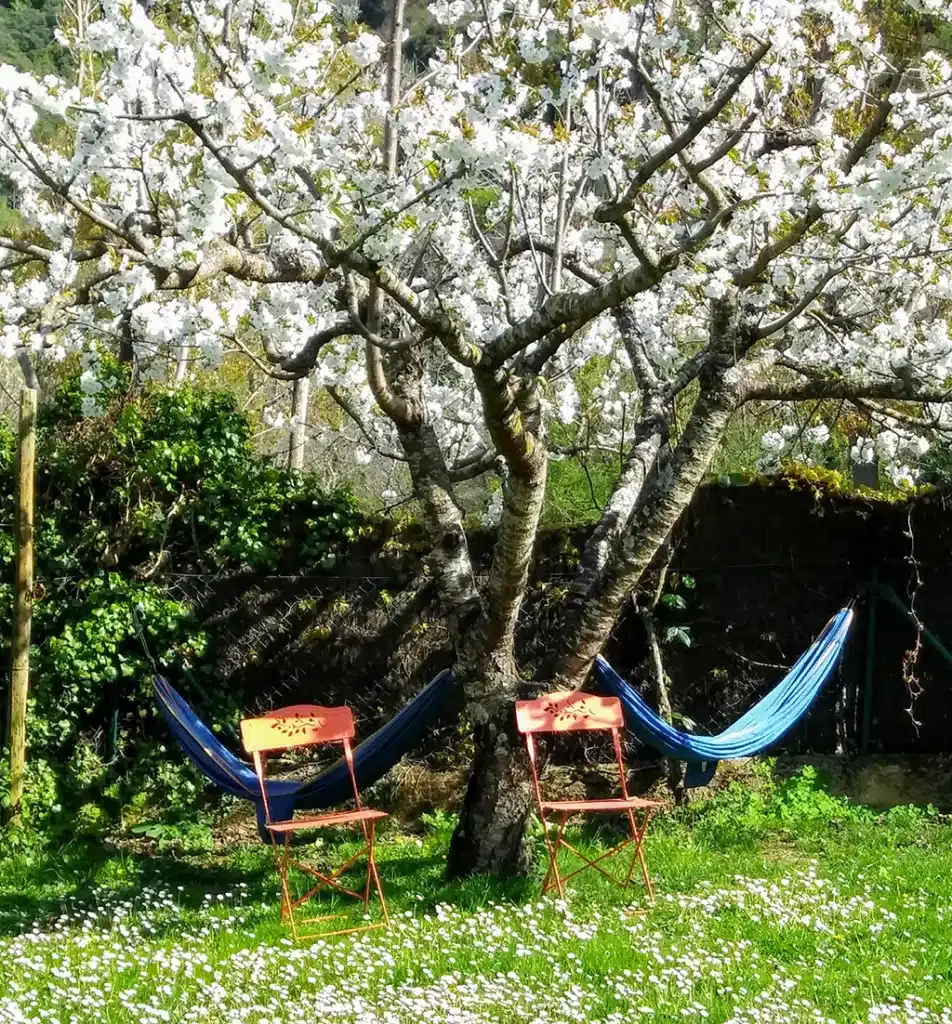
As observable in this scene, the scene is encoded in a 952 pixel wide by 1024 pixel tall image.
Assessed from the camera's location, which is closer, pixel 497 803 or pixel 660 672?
pixel 497 803

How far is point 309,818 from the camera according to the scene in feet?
14.9

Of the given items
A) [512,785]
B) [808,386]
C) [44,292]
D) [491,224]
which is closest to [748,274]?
[808,386]

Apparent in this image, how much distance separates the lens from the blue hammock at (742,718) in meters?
4.70

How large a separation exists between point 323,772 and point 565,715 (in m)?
0.98

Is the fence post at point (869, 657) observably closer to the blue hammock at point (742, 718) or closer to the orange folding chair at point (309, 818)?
the blue hammock at point (742, 718)

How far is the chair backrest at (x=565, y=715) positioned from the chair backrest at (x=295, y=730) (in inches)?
26.1

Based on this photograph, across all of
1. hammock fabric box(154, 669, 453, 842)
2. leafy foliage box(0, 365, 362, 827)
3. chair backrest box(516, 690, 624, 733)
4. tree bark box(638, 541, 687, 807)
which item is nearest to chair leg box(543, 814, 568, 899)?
chair backrest box(516, 690, 624, 733)

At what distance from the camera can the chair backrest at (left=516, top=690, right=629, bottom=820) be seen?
445cm

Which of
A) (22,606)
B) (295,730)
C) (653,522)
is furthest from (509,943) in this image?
(22,606)

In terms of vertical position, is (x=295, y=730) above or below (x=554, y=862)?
above

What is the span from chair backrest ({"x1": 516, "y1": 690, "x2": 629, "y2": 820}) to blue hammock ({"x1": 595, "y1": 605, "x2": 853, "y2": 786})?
0.39 ft

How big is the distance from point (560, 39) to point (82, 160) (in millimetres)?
1663

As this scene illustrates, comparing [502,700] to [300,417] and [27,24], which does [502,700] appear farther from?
[27,24]

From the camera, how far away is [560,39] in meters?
4.24
